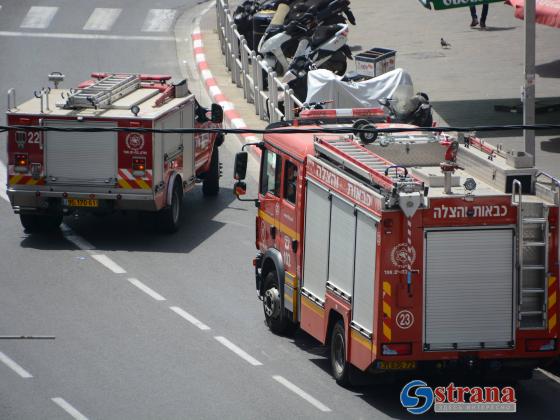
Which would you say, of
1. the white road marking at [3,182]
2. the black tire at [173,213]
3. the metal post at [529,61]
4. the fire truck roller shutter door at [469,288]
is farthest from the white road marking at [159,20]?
the fire truck roller shutter door at [469,288]

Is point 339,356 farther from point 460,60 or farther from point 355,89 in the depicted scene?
point 460,60

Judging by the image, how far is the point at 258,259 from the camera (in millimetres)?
17156

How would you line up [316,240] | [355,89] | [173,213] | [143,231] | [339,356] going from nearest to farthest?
[339,356], [316,240], [173,213], [143,231], [355,89]

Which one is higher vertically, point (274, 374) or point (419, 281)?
point (419, 281)

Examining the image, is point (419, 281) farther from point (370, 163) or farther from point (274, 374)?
point (274, 374)

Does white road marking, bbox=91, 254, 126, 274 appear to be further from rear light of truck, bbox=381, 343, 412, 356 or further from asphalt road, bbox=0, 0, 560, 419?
rear light of truck, bbox=381, 343, 412, 356

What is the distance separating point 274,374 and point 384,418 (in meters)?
1.85

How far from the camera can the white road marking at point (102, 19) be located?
37281mm

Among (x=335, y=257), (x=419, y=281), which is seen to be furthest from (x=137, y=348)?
(x=419, y=281)

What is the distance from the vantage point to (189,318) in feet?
56.2

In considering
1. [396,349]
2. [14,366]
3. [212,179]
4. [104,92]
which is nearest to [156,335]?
[14,366]

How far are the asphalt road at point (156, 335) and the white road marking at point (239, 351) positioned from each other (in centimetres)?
2

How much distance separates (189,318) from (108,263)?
2784 millimetres

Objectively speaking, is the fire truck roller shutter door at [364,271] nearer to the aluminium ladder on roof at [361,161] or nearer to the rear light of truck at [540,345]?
the aluminium ladder on roof at [361,161]
